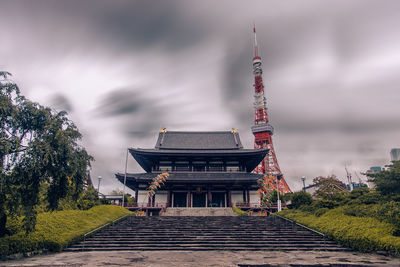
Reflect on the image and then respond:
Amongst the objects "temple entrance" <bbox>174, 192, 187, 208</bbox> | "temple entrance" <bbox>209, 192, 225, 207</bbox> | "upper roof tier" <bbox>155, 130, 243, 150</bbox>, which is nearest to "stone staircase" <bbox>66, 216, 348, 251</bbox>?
"temple entrance" <bbox>174, 192, 187, 208</bbox>

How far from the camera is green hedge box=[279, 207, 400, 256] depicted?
32.9 feet

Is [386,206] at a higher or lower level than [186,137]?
lower

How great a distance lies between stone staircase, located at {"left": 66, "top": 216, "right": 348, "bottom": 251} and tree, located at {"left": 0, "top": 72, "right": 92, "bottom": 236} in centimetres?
298

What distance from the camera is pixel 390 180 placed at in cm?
1189

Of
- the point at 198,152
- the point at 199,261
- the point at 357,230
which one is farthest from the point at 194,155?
the point at 199,261

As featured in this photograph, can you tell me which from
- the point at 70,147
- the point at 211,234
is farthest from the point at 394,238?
the point at 70,147

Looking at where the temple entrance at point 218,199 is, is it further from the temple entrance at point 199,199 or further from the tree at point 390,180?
the tree at point 390,180

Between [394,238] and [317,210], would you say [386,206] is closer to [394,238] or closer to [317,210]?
[394,238]

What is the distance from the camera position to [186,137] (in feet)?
126

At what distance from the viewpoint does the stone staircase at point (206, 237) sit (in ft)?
39.5

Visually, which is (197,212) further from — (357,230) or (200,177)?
(357,230)

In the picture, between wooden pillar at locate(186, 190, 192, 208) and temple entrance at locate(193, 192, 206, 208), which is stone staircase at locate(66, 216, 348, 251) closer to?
wooden pillar at locate(186, 190, 192, 208)

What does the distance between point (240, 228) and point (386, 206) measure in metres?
7.48

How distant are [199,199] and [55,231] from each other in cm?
1948
